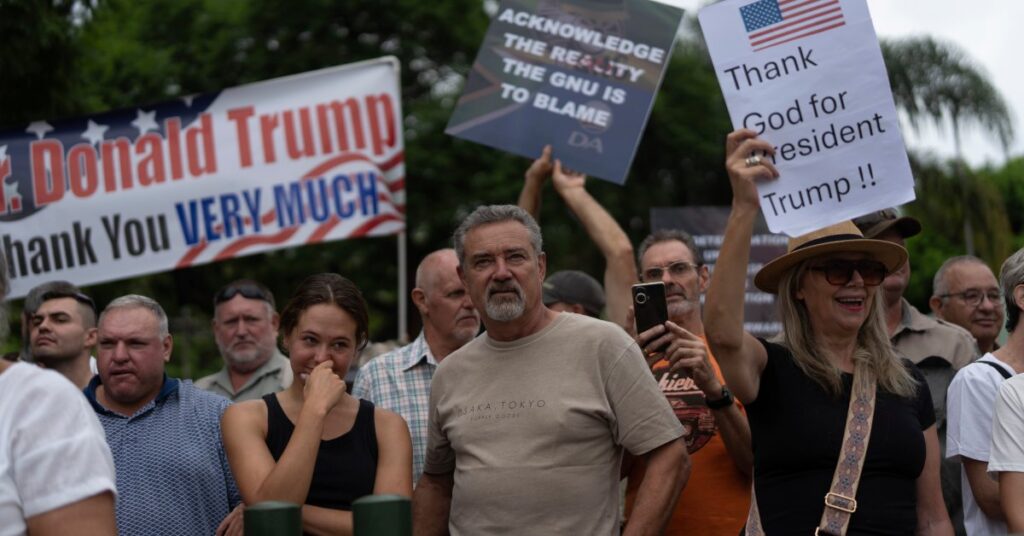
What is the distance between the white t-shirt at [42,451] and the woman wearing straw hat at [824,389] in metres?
1.85

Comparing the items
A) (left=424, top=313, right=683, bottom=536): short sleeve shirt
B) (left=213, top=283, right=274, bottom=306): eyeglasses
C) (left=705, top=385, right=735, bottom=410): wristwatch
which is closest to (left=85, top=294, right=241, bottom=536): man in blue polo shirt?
(left=424, top=313, right=683, bottom=536): short sleeve shirt

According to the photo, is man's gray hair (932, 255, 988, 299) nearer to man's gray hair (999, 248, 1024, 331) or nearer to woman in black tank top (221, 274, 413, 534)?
man's gray hair (999, 248, 1024, 331)

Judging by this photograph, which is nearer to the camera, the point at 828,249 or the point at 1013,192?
the point at 828,249

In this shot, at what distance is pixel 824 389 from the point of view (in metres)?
4.09

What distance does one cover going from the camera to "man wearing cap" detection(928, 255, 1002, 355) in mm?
6898

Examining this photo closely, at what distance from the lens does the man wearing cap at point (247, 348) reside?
720 centimetres

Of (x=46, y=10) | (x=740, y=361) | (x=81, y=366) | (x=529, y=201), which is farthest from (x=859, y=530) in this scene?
(x=46, y=10)

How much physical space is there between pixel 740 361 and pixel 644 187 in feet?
70.1

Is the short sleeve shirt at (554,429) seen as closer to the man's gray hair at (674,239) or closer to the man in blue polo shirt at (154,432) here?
the man in blue polo shirt at (154,432)

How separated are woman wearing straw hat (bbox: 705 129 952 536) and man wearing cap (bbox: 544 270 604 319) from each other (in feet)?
6.86

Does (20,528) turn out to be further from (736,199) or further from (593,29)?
(593,29)

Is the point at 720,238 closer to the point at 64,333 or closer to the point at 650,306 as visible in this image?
the point at 64,333

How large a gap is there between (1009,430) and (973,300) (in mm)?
3123

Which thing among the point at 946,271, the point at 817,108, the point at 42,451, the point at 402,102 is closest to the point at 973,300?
the point at 946,271
